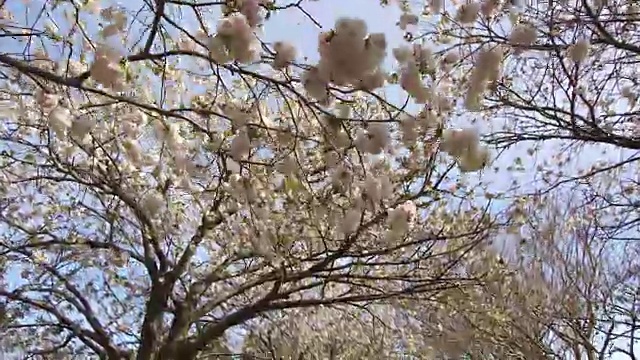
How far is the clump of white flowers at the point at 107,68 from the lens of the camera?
2135 mm

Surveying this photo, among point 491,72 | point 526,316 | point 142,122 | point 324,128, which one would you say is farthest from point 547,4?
point 526,316

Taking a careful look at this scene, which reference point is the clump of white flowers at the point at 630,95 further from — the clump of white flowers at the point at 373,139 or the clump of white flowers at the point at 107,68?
the clump of white flowers at the point at 107,68

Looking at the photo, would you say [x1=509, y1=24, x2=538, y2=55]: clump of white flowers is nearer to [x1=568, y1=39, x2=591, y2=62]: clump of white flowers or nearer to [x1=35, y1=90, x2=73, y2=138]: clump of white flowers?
[x1=568, y1=39, x2=591, y2=62]: clump of white flowers

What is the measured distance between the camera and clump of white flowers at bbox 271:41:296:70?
84.4 inches

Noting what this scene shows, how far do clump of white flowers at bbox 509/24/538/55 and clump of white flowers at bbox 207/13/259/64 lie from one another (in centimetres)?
177

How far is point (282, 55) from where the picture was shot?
84.5 inches

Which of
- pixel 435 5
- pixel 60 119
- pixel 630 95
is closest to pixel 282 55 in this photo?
pixel 60 119

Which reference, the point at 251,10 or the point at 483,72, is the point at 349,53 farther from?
the point at 483,72

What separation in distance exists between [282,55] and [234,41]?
0.21 metres

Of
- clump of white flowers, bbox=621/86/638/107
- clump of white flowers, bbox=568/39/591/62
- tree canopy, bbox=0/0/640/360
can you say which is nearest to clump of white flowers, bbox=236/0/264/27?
tree canopy, bbox=0/0/640/360

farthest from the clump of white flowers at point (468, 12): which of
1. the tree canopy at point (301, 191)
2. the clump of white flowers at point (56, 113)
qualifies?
the clump of white flowers at point (56, 113)

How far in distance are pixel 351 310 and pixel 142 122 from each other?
3.40 metres

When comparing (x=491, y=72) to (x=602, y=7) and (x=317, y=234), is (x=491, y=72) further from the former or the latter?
(x=317, y=234)

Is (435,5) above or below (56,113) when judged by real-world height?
above
